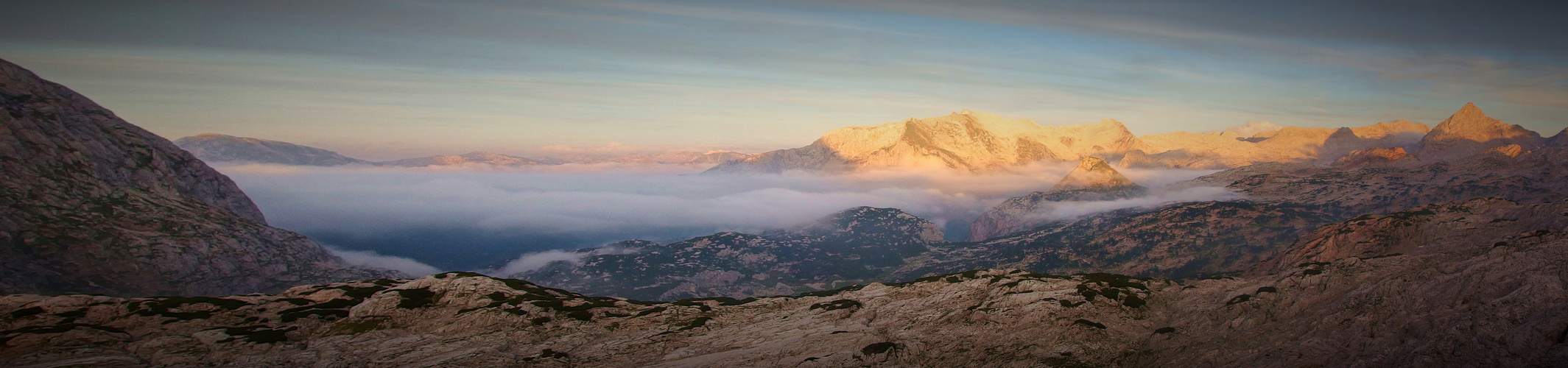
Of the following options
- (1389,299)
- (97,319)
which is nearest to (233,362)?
(97,319)

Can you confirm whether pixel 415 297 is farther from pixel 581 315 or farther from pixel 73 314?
pixel 73 314

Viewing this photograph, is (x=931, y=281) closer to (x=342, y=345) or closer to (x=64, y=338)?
(x=342, y=345)

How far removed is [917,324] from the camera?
235 feet

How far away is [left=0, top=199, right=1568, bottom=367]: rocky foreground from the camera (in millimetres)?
45156

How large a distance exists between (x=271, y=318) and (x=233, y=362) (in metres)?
17.2

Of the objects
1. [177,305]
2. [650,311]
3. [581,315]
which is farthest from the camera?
[650,311]

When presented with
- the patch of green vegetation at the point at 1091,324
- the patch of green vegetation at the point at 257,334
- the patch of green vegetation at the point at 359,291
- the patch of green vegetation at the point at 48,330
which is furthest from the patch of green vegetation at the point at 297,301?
the patch of green vegetation at the point at 1091,324

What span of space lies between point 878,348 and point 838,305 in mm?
27060

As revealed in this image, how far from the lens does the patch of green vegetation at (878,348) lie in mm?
60719

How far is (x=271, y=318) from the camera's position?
76.5 metres

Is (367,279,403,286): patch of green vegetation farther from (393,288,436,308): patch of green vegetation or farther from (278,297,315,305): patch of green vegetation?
(278,297,315,305): patch of green vegetation

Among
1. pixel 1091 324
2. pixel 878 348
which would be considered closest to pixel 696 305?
pixel 878 348

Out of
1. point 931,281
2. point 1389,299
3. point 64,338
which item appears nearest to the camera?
point 1389,299

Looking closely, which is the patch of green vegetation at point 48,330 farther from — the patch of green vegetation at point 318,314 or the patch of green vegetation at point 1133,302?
the patch of green vegetation at point 1133,302
